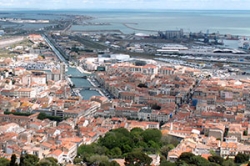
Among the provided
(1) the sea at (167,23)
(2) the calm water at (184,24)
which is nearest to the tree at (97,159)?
(1) the sea at (167,23)

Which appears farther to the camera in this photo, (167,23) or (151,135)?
(167,23)

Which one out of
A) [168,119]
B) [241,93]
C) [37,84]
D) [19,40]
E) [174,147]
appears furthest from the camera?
[19,40]

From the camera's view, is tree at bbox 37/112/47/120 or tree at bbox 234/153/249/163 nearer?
tree at bbox 234/153/249/163

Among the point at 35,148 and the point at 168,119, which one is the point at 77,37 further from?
the point at 35,148

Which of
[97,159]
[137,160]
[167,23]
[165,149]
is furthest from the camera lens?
[167,23]

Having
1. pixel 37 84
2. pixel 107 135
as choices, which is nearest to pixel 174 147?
pixel 107 135

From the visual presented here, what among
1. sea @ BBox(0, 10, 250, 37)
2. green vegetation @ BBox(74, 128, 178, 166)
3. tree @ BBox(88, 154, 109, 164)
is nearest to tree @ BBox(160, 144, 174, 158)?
green vegetation @ BBox(74, 128, 178, 166)

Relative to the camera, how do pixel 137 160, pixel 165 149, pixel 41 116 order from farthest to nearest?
pixel 41 116 < pixel 165 149 < pixel 137 160

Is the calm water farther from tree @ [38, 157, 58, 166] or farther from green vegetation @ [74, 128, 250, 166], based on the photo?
tree @ [38, 157, 58, 166]

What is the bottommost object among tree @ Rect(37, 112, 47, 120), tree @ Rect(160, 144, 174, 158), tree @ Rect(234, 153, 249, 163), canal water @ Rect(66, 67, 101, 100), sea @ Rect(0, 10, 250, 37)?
sea @ Rect(0, 10, 250, 37)

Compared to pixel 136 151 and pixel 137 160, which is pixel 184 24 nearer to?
pixel 136 151

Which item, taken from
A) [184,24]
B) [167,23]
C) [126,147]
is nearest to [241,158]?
[126,147]
